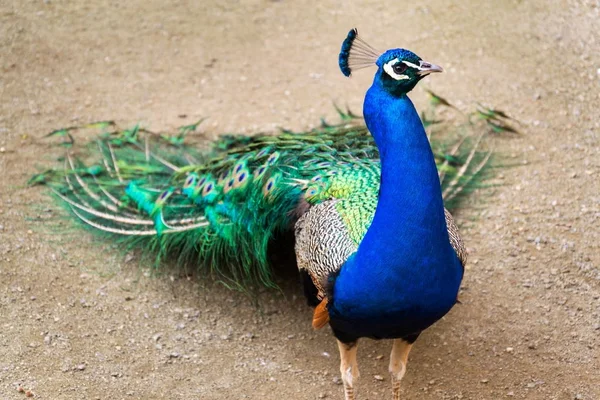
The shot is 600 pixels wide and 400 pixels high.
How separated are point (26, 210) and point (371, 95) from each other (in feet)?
7.42

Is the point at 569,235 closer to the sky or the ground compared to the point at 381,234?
closer to the ground

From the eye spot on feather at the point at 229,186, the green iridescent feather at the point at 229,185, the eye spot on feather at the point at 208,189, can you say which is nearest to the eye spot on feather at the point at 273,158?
the green iridescent feather at the point at 229,185

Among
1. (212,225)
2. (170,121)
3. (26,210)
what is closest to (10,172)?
(26,210)

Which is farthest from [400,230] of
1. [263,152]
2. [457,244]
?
[263,152]

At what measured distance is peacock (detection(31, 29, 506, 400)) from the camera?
249 centimetres

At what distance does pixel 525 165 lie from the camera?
436cm

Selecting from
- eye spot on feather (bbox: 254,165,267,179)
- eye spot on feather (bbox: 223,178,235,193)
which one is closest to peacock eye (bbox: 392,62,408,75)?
eye spot on feather (bbox: 254,165,267,179)

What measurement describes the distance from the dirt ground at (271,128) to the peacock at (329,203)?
0.20m

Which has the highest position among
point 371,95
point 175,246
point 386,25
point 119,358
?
point 371,95

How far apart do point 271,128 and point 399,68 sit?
2.42m

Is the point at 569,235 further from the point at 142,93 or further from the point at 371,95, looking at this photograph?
the point at 142,93

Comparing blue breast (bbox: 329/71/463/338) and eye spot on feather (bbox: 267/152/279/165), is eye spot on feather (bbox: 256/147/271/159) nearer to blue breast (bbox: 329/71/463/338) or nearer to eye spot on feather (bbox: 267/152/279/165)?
eye spot on feather (bbox: 267/152/279/165)

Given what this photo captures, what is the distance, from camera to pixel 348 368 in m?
3.03

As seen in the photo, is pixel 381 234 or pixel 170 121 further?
pixel 170 121
